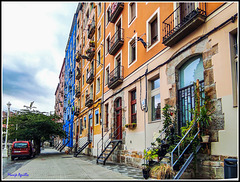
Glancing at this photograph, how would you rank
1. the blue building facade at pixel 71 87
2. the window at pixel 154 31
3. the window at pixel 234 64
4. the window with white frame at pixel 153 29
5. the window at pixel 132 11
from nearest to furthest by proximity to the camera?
the window at pixel 234 64 → the window with white frame at pixel 153 29 → the window at pixel 154 31 → the window at pixel 132 11 → the blue building facade at pixel 71 87

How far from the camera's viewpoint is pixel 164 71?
10.3 m

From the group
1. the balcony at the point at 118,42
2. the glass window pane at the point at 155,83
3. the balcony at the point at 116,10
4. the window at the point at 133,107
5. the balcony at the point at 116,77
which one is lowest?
the window at the point at 133,107

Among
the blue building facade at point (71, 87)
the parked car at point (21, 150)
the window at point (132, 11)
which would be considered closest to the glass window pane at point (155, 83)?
the window at point (132, 11)

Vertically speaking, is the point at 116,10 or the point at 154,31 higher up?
the point at 116,10

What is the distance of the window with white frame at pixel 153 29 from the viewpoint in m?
11.6

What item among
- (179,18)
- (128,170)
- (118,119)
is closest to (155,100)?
(128,170)

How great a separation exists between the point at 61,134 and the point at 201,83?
21913 mm

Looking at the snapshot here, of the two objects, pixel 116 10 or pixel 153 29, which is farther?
pixel 116 10

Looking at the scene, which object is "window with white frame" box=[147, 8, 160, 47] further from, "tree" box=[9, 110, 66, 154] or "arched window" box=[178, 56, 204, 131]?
"tree" box=[9, 110, 66, 154]

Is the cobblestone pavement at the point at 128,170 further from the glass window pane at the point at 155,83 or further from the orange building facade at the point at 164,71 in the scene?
the glass window pane at the point at 155,83

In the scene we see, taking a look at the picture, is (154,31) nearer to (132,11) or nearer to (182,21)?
(182,21)

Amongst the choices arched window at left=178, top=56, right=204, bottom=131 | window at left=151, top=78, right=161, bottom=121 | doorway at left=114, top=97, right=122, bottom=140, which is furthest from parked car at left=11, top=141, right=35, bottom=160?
arched window at left=178, top=56, right=204, bottom=131

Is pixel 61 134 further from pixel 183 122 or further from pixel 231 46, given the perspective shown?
pixel 231 46

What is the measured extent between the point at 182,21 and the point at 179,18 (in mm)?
683
